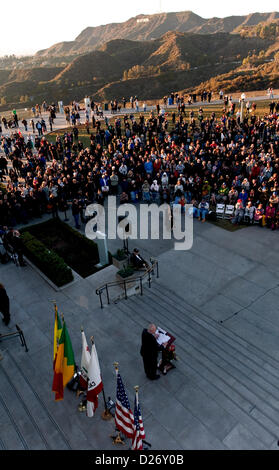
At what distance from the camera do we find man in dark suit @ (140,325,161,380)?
313 inches

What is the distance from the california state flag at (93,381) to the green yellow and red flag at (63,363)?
29.2 inches

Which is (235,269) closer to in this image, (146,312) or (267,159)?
(146,312)

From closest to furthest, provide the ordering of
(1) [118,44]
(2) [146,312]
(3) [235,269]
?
(2) [146,312], (3) [235,269], (1) [118,44]

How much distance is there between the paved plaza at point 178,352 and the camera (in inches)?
305

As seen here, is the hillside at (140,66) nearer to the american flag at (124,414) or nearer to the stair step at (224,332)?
the stair step at (224,332)

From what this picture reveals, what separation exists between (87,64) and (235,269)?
364 ft

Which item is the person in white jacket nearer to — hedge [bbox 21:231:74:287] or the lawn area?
the lawn area

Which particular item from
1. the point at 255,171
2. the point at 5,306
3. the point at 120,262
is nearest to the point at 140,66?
the point at 255,171

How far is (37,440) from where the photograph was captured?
7715mm

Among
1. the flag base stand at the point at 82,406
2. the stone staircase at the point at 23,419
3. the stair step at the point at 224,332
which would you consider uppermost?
the stair step at the point at 224,332

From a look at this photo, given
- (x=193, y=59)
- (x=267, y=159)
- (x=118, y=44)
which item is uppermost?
(x=118, y=44)

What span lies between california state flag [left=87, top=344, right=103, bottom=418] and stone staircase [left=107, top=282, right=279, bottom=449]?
251cm

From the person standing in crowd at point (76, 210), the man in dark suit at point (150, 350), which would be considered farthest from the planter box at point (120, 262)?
the man in dark suit at point (150, 350)

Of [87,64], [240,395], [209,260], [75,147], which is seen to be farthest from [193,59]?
[240,395]
